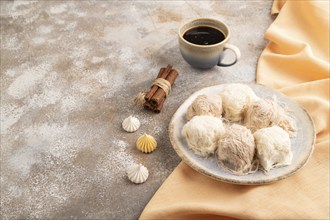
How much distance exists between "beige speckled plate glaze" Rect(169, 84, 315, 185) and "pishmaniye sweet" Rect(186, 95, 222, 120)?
1.4 inches

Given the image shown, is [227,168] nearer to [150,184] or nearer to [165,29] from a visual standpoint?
[150,184]

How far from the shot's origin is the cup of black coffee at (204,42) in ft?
3.98

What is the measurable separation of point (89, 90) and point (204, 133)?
1.52 ft

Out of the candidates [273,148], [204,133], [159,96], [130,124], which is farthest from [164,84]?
[273,148]

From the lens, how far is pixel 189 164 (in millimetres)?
976

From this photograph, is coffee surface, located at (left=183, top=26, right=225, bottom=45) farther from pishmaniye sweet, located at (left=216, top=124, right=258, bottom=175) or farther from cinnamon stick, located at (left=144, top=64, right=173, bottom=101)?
pishmaniye sweet, located at (left=216, top=124, right=258, bottom=175)

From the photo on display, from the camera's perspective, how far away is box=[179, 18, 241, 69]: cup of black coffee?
47.8 inches

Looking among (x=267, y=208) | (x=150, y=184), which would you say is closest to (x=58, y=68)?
(x=150, y=184)

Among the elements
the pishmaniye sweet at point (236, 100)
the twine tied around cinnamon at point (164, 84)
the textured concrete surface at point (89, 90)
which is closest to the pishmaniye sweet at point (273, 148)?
the pishmaniye sweet at point (236, 100)

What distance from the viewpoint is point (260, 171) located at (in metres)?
0.96

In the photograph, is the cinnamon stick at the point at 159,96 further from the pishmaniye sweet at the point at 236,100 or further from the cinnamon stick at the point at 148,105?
the pishmaniye sweet at the point at 236,100

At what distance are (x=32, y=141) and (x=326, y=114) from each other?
81 cm

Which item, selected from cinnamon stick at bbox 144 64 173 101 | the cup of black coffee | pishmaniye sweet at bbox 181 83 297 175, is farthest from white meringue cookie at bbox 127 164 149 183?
the cup of black coffee

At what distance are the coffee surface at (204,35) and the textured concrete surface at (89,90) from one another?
11 cm
